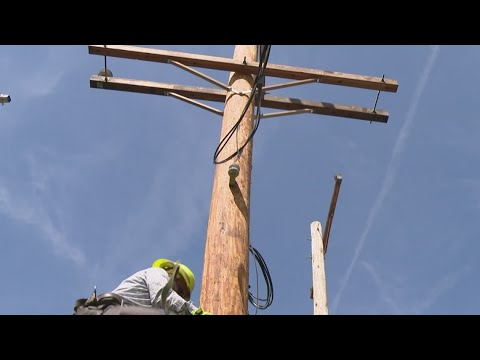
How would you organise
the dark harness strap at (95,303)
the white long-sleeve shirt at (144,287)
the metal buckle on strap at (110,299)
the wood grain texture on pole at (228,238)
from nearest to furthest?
the dark harness strap at (95,303) < the metal buckle on strap at (110,299) < the white long-sleeve shirt at (144,287) < the wood grain texture on pole at (228,238)

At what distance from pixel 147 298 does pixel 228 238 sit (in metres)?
0.82

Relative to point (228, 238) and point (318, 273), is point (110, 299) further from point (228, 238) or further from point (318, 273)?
point (318, 273)

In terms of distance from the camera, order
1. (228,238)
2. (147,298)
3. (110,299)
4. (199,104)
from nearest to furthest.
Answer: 1. (110,299)
2. (147,298)
3. (228,238)
4. (199,104)

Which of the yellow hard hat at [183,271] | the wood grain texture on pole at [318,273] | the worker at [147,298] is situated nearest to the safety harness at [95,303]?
the worker at [147,298]

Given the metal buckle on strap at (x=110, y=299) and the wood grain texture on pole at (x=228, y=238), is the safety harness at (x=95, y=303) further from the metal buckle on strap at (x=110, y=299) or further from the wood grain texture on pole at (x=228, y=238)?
the wood grain texture on pole at (x=228, y=238)

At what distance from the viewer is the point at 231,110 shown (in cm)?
516

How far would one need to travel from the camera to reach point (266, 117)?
590 cm

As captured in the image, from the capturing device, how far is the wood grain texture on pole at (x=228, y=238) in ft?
10.9

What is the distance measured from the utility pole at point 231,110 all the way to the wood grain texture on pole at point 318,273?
1543mm

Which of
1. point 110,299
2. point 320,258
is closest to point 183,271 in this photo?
point 110,299

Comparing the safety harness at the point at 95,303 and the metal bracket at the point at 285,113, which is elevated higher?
the metal bracket at the point at 285,113
